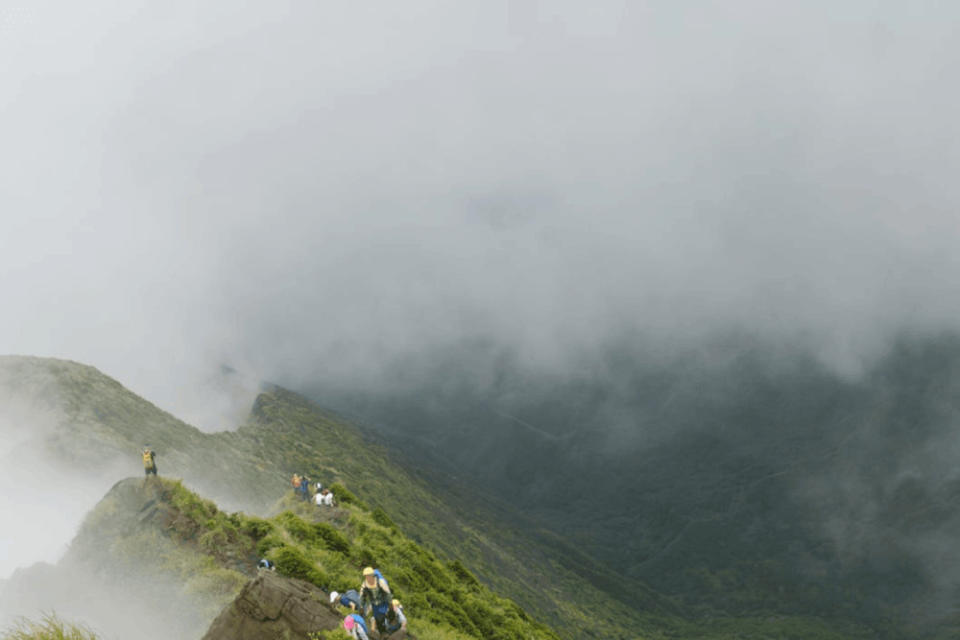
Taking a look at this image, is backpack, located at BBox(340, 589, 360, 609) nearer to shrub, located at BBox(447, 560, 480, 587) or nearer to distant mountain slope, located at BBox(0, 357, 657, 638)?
shrub, located at BBox(447, 560, 480, 587)

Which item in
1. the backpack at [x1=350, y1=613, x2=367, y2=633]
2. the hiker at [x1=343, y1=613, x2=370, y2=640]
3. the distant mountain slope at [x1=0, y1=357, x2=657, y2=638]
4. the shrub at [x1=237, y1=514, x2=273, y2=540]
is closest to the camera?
the hiker at [x1=343, y1=613, x2=370, y2=640]

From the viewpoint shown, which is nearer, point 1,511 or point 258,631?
point 258,631

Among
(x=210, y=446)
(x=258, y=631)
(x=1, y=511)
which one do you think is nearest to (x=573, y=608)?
(x=210, y=446)

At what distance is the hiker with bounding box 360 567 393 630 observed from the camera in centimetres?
1609

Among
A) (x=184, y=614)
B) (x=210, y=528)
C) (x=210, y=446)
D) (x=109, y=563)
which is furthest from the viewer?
(x=210, y=446)

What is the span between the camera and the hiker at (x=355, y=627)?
14.8 meters

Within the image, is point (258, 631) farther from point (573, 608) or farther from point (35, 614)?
point (573, 608)

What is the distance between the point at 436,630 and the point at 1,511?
2887cm

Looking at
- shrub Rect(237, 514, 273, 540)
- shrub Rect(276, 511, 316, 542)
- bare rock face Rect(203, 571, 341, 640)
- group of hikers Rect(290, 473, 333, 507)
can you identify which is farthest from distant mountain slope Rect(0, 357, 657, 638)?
bare rock face Rect(203, 571, 341, 640)

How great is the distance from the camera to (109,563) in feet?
71.3

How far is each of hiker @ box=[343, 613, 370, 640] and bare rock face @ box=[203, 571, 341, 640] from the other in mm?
1309

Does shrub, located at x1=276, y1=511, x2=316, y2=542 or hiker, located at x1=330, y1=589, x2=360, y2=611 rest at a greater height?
shrub, located at x1=276, y1=511, x2=316, y2=542

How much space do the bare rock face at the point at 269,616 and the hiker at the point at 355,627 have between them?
1309 mm

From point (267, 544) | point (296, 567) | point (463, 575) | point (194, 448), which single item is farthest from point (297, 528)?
point (194, 448)
